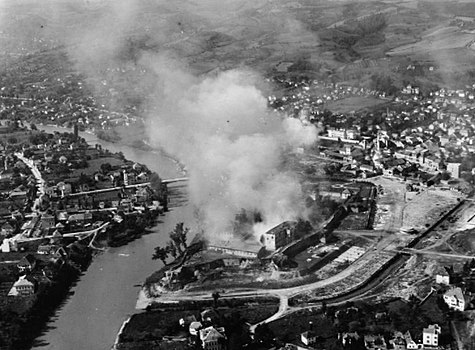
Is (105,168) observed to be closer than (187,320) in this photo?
No

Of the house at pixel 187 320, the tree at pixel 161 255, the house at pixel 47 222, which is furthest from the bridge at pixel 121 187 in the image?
the house at pixel 187 320

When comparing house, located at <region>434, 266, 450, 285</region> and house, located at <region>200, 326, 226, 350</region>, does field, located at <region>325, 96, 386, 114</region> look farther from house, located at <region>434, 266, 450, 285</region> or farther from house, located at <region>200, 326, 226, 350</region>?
house, located at <region>200, 326, 226, 350</region>

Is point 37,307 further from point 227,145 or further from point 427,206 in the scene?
point 427,206

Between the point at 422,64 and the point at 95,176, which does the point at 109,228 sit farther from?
the point at 422,64

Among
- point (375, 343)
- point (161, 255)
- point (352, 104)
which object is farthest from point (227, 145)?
point (352, 104)

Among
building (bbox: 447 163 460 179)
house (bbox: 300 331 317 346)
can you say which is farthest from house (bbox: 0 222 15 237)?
building (bbox: 447 163 460 179)

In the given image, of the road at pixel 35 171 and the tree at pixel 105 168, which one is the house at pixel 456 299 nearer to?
the road at pixel 35 171
